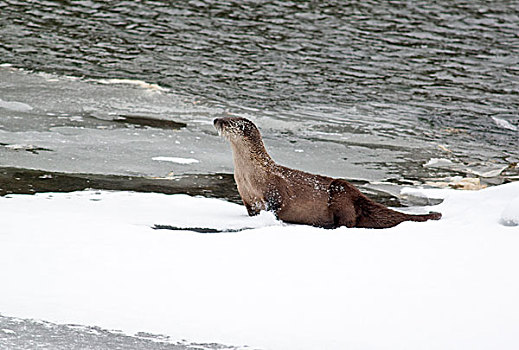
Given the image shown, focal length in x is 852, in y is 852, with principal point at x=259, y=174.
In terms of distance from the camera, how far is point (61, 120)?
8.24 metres

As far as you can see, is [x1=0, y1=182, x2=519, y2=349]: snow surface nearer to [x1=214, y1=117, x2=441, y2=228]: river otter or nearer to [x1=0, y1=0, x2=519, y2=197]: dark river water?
[x1=214, y1=117, x2=441, y2=228]: river otter

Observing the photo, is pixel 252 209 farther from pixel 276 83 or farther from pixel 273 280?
pixel 276 83

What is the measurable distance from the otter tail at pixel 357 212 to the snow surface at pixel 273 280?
14.5 inches

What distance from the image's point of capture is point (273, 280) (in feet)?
12.8

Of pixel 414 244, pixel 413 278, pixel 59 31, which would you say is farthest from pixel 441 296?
pixel 59 31

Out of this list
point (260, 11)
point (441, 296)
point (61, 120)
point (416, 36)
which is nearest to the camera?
point (441, 296)

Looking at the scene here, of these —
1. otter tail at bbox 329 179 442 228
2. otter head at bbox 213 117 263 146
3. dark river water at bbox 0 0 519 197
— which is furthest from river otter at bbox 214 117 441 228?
dark river water at bbox 0 0 519 197

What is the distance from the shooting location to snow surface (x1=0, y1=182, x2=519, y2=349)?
3.46 meters

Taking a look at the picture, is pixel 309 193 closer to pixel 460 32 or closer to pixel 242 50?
pixel 242 50

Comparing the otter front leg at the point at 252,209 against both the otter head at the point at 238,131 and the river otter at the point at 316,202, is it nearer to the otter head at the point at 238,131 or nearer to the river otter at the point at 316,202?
the river otter at the point at 316,202

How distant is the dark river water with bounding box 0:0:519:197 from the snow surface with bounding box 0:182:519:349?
7.11ft

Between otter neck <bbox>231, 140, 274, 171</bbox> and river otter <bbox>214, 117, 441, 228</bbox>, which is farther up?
otter neck <bbox>231, 140, 274, 171</bbox>

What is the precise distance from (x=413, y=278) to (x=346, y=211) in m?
1.34

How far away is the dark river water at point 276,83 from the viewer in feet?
24.7
